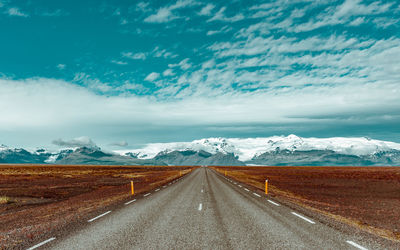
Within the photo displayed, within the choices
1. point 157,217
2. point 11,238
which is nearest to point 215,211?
point 157,217

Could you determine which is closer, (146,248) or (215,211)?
(146,248)

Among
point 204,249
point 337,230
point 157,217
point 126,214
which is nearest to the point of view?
point 204,249

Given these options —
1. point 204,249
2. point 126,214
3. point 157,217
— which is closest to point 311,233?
point 204,249

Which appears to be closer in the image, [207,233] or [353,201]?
[207,233]

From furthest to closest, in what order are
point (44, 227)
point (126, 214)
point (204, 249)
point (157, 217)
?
point (126, 214) < point (157, 217) < point (44, 227) < point (204, 249)

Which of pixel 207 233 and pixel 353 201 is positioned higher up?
pixel 207 233

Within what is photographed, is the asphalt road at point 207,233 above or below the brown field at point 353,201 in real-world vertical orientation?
above

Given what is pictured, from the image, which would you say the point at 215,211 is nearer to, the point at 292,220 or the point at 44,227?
the point at 292,220

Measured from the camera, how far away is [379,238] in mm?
7586

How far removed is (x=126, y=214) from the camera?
36.7 feet

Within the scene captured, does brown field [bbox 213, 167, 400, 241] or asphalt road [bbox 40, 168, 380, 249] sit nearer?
asphalt road [bbox 40, 168, 380, 249]

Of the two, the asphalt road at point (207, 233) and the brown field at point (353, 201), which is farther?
the brown field at point (353, 201)

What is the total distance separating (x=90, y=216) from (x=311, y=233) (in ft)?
27.5

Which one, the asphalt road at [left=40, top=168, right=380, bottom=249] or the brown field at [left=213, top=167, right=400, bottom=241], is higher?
the asphalt road at [left=40, top=168, right=380, bottom=249]
